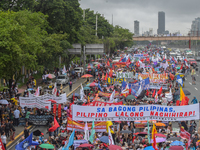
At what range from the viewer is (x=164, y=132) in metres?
17.5

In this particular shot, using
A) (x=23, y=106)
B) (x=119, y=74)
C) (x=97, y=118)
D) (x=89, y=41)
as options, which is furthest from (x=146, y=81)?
(x=89, y=41)

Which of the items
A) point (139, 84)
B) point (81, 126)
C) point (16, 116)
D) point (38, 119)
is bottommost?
point (38, 119)

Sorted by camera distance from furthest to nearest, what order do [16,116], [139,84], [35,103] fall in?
[139,84]
[35,103]
[16,116]

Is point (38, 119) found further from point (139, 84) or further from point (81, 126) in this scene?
point (139, 84)

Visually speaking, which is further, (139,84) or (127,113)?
(139,84)

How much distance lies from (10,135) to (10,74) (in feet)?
25.1

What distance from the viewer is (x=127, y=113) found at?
16.7 m

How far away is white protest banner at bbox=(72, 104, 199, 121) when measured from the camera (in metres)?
16.4

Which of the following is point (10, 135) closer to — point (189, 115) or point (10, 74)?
point (10, 74)

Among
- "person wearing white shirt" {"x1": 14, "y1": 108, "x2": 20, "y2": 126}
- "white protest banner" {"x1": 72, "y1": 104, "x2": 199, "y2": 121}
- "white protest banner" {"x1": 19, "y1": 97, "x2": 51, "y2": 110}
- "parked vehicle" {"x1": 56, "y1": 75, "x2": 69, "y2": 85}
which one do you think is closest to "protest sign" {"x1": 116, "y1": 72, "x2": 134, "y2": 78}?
"parked vehicle" {"x1": 56, "y1": 75, "x2": 69, "y2": 85}

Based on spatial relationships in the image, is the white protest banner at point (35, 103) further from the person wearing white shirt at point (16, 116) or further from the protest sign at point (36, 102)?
the person wearing white shirt at point (16, 116)

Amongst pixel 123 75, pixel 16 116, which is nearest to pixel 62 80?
pixel 123 75

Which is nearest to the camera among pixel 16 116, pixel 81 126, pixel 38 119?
pixel 81 126

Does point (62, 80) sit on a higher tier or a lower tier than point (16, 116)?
higher
